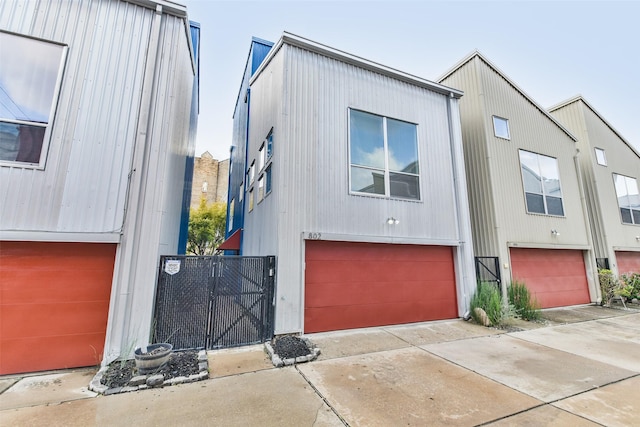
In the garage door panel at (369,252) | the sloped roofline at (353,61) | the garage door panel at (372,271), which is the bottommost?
the garage door panel at (372,271)

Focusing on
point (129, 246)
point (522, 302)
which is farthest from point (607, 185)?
point (129, 246)

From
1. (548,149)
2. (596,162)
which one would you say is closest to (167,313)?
(548,149)

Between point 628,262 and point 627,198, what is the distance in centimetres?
310

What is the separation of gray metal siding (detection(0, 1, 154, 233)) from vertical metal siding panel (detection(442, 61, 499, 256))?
388 inches

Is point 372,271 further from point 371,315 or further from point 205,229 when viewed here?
point 205,229

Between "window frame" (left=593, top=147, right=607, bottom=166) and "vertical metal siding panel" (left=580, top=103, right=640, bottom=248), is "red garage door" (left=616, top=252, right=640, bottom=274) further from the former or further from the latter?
"window frame" (left=593, top=147, right=607, bottom=166)

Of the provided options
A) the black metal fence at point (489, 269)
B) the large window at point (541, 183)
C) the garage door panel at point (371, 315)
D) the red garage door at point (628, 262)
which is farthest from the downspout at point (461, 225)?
the red garage door at point (628, 262)

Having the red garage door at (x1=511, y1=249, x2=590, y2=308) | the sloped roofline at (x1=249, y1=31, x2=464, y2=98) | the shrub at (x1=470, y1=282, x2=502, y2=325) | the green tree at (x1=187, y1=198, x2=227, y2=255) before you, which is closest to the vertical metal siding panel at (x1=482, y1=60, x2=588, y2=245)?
the red garage door at (x1=511, y1=249, x2=590, y2=308)

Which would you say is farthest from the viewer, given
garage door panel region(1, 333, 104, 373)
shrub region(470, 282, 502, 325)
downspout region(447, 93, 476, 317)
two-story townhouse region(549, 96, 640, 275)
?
two-story townhouse region(549, 96, 640, 275)

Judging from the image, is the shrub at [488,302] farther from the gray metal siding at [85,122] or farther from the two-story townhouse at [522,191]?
the gray metal siding at [85,122]

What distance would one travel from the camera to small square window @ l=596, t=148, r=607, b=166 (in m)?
12.3

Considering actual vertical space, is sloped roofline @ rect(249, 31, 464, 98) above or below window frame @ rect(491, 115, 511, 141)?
above

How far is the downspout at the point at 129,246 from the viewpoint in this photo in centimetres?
423

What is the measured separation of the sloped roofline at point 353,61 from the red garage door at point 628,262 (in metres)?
11.0
